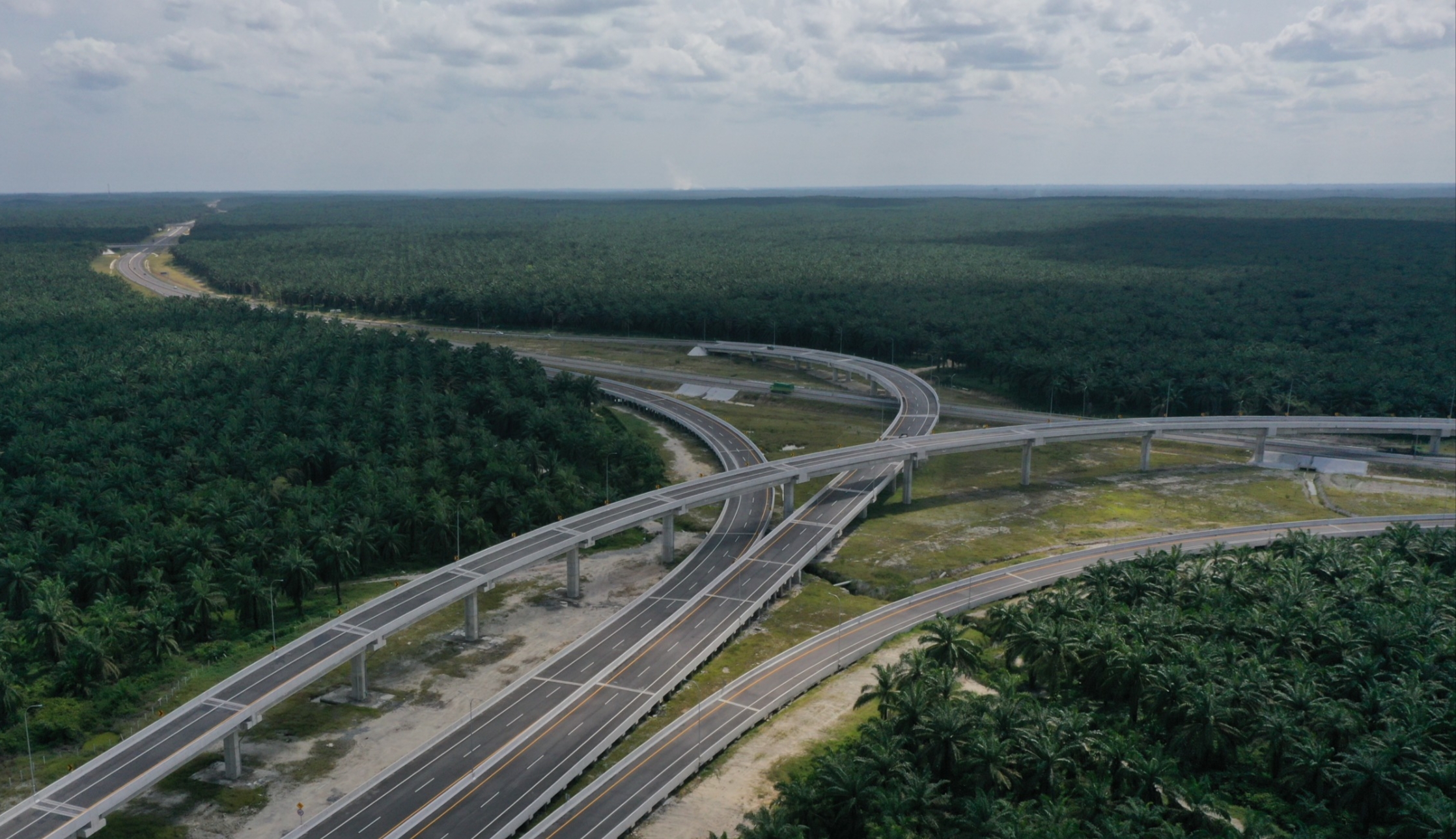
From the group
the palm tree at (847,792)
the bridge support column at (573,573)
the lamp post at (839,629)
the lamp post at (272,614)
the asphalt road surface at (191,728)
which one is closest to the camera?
the asphalt road surface at (191,728)

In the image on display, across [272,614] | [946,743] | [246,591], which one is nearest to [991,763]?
[946,743]

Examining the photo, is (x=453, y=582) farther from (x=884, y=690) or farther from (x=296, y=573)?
(x=884, y=690)

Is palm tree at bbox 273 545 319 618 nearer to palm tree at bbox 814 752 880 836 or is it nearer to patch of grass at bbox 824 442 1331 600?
patch of grass at bbox 824 442 1331 600

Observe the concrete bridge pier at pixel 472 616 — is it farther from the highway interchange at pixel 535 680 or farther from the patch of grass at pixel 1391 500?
the patch of grass at pixel 1391 500

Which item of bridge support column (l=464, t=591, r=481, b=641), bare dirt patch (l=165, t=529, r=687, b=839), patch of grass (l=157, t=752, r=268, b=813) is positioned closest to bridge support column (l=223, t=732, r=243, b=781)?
patch of grass (l=157, t=752, r=268, b=813)

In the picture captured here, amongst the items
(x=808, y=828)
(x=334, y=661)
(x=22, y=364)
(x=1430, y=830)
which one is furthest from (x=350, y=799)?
(x=22, y=364)

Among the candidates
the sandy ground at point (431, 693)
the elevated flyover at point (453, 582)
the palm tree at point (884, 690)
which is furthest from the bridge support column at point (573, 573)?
the palm tree at point (884, 690)

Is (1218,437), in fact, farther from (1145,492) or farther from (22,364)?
(22,364)
